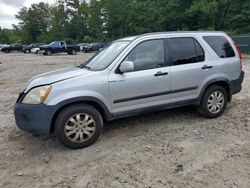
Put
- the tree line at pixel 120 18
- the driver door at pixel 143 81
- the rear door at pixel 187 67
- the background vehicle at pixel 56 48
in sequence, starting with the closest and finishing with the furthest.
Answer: the driver door at pixel 143 81, the rear door at pixel 187 67, the background vehicle at pixel 56 48, the tree line at pixel 120 18

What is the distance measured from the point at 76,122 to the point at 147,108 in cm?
126

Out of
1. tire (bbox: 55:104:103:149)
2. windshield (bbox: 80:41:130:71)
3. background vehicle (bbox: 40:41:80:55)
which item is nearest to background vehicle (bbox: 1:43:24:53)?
background vehicle (bbox: 40:41:80:55)

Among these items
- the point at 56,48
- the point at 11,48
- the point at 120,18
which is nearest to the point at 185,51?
the point at 56,48

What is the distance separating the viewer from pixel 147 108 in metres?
4.39

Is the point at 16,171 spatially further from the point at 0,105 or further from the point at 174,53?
the point at 0,105

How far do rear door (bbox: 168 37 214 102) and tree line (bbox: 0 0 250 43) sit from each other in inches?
1054

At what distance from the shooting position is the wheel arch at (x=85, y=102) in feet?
12.4

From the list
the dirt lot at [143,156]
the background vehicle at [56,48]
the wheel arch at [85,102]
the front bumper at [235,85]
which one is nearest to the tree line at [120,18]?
the background vehicle at [56,48]

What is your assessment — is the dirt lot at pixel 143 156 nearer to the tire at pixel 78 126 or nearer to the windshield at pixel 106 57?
the tire at pixel 78 126

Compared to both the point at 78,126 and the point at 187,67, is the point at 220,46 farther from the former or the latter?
the point at 78,126

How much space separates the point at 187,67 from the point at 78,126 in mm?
2223

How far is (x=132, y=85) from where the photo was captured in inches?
163

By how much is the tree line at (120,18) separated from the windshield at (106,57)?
2747cm

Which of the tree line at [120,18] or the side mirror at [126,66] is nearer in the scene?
the side mirror at [126,66]
